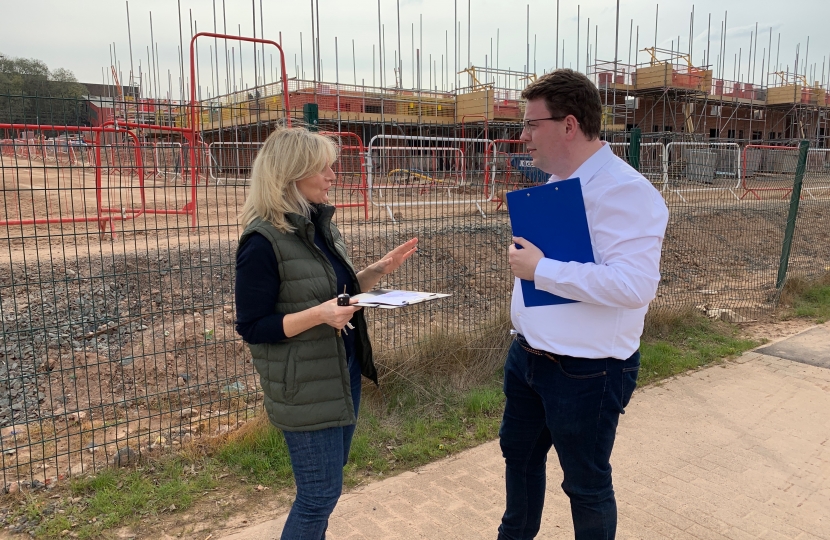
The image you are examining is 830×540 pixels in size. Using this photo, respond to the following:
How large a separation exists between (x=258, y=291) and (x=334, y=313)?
0.29 metres

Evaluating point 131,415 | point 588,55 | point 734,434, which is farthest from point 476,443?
point 588,55

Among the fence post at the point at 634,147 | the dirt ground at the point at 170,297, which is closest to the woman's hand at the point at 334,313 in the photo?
the dirt ground at the point at 170,297

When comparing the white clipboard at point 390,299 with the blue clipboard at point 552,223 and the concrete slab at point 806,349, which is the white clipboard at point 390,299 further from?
the concrete slab at point 806,349

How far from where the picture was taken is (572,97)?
2029 millimetres

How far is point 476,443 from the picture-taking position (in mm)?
4043

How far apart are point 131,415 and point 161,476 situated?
1153mm

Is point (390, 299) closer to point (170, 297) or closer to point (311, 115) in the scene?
point (311, 115)

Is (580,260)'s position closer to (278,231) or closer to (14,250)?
(278,231)

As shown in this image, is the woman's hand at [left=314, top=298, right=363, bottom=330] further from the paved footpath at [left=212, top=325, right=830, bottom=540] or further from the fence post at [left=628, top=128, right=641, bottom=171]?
the fence post at [left=628, top=128, right=641, bottom=171]

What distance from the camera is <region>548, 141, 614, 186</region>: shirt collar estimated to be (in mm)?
2037

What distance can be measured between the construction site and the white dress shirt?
2.01m

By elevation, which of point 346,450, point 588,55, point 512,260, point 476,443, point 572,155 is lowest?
point 476,443

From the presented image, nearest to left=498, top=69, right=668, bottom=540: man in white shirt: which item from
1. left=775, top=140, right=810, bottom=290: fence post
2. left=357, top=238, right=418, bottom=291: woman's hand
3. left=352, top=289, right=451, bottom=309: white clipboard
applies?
left=352, top=289, right=451, bottom=309: white clipboard

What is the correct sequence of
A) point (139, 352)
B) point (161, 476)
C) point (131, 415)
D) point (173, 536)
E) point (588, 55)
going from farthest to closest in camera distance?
point (588, 55) → point (139, 352) → point (131, 415) → point (161, 476) → point (173, 536)
